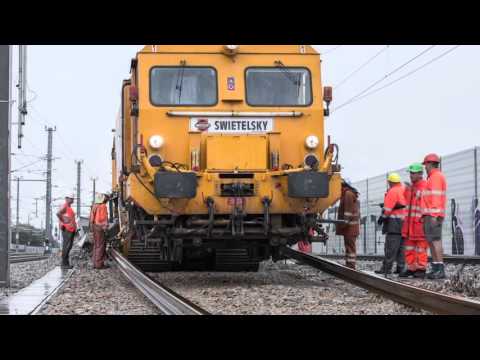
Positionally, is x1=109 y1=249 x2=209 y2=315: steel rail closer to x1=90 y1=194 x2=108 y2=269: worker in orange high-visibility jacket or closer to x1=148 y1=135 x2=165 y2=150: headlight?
x1=148 y1=135 x2=165 y2=150: headlight

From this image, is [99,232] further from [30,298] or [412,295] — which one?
[412,295]

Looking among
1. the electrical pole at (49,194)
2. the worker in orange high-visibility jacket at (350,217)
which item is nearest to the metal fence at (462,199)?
the worker in orange high-visibility jacket at (350,217)

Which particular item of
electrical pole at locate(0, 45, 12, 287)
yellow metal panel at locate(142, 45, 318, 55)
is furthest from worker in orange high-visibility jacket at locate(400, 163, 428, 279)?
electrical pole at locate(0, 45, 12, 287)

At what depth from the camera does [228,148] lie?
31.3ft

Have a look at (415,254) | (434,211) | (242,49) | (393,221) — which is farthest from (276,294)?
(242,49)

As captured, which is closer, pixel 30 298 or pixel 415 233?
pixel 30 298

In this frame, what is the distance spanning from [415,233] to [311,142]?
2435 millimetres

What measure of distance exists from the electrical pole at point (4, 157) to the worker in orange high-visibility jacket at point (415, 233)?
19.4 feet

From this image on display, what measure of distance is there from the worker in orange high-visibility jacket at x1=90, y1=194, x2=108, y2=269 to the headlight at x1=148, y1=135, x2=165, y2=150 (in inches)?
214
